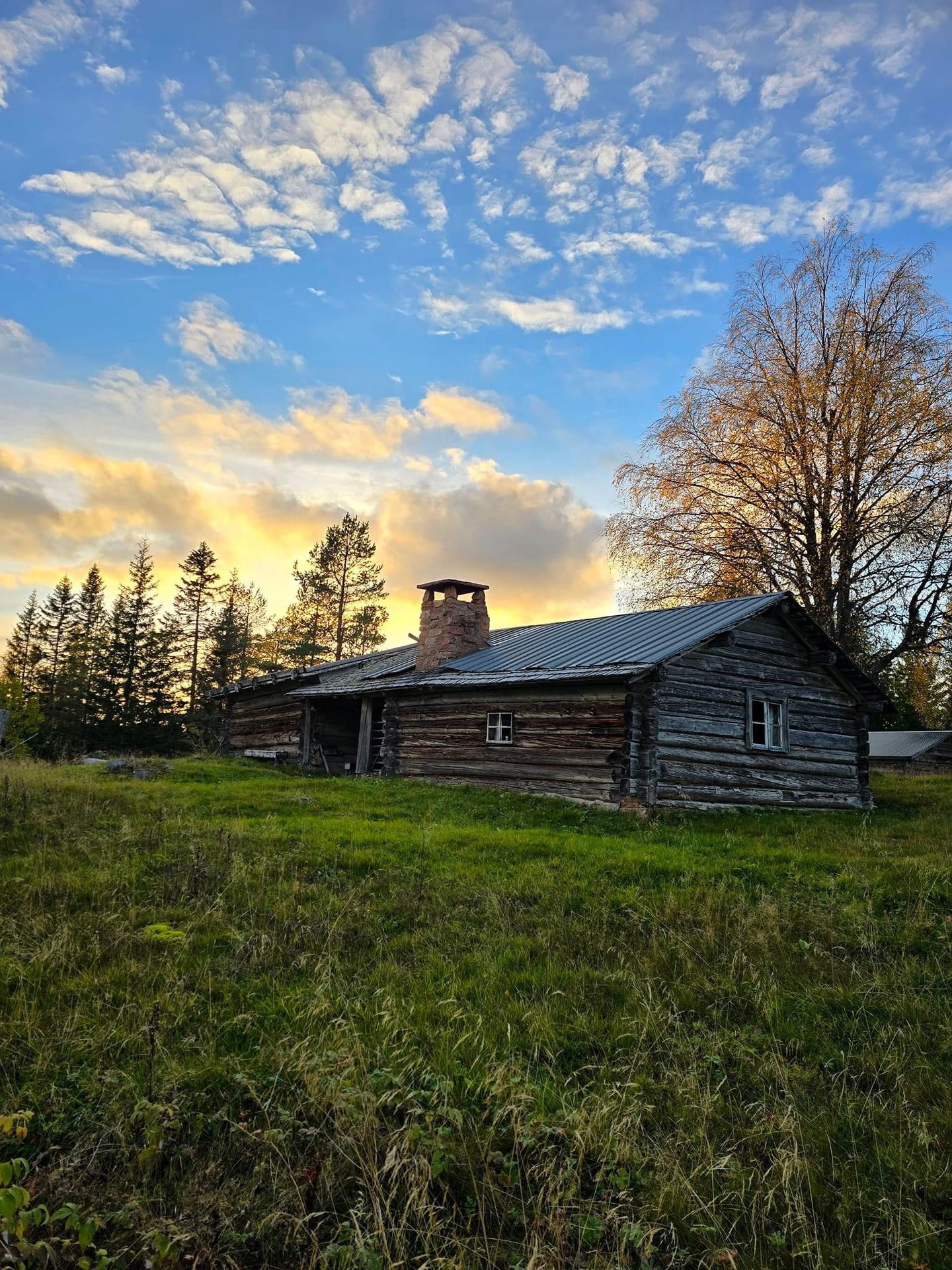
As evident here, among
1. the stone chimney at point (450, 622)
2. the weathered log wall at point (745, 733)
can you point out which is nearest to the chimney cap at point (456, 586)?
the stone chimney at point (450, 622)

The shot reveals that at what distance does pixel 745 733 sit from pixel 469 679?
6885 millimetres

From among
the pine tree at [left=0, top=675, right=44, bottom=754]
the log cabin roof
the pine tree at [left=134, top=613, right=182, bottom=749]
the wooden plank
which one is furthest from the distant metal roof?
the pine tree at [left=134, top=613, right=182, bottom=749]

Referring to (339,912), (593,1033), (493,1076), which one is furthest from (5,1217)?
(339,912)

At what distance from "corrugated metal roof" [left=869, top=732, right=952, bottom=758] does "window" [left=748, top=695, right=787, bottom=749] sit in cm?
2794

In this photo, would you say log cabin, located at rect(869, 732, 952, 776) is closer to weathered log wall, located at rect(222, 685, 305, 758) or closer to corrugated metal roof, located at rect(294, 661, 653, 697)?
corrugated metal roof, located at rect(294, 661, 653, 697)

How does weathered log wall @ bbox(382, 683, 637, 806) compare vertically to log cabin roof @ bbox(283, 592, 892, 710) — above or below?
below

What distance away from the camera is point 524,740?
732 inches

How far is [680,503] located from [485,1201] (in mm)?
23761

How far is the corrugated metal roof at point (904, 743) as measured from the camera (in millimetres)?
42375

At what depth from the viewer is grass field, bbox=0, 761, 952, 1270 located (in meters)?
3.53

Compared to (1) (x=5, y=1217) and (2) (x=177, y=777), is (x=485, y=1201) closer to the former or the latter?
(1) (x=5, y=1217)

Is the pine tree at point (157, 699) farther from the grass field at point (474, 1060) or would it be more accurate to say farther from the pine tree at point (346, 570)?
the grass field at point (474, 1060)

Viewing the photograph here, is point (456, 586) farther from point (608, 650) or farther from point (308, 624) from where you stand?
point (308, 624)

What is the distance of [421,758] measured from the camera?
21344 mm
